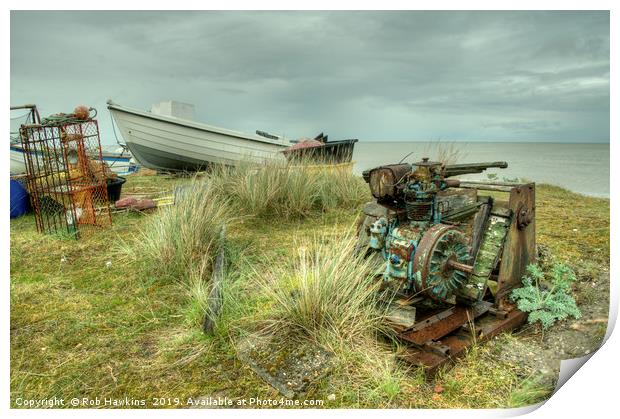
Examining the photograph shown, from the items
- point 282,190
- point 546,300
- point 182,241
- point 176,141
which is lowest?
point 546,300

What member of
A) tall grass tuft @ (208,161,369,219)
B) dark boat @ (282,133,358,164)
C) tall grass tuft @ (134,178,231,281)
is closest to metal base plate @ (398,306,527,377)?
tall grass tuft @ (134,178,231,281)

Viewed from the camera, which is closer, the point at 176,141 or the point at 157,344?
the point at 157,344

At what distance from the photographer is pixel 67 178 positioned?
5039 millimetres

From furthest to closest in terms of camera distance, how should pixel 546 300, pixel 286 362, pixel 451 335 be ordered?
1. pixel 546 300
2. pixel 451 335
3. pixel 286 362

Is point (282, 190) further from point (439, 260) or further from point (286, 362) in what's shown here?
point (286, 362)

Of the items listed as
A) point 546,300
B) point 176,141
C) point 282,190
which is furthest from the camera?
point 176,141

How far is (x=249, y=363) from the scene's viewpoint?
2293 millimetres

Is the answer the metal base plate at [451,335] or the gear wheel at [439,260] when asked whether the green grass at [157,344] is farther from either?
the gear wheel at [439,260]

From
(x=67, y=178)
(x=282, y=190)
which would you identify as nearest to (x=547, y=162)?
(x=282, y=190)

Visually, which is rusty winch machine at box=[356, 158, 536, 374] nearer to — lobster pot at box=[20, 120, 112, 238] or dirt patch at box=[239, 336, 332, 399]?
dirt patch at box=[239, 336, 332, 399]

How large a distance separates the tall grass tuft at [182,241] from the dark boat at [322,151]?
3630 millimetres

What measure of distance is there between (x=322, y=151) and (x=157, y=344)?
655cm

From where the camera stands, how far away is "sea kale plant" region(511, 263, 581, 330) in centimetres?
275
